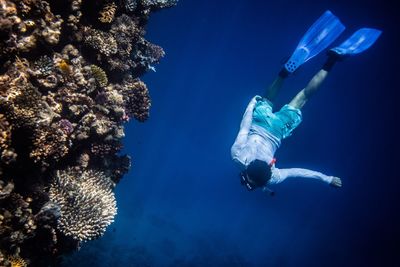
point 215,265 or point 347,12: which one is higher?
point 347,12

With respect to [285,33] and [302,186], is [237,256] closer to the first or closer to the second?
[285,33]

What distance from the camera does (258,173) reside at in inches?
278

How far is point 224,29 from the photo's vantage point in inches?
1597

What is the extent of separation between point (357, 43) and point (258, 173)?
7400 millimetres

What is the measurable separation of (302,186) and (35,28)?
6190 cm

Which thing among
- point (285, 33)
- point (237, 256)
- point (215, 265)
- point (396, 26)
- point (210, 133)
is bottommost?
point (215, 265)

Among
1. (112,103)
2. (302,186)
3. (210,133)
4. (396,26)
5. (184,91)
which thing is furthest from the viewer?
(210,133)

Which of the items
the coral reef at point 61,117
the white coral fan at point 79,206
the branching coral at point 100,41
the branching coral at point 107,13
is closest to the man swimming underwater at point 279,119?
the coral reef at point 61,117

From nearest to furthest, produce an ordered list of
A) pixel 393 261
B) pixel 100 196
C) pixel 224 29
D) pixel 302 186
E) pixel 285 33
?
1. pixel 100 196
2. pixel 285 33
3. pixel 224 29
4. pixel 393 261
5. pixel 302 186

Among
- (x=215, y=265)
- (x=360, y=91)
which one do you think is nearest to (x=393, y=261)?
(x=360, y=91)

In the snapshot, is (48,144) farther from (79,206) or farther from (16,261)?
(16,261)

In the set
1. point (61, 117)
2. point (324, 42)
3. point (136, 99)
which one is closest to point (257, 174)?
point (136, 99)

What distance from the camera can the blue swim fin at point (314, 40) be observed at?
10.0m

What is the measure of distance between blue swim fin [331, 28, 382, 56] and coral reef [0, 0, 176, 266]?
7.08 metres
